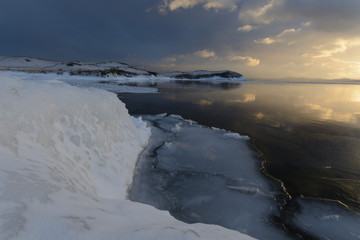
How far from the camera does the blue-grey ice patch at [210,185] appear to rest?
4.52 meters

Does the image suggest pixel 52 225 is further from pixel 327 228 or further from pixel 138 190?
pixel 327 228

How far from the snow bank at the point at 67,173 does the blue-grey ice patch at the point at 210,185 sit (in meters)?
0.93

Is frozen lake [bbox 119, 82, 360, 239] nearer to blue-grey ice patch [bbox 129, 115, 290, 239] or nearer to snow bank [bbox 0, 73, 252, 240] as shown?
blue-grey ice patch [bbox 129, 115, 290, 239]

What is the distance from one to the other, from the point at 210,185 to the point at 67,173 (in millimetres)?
4372

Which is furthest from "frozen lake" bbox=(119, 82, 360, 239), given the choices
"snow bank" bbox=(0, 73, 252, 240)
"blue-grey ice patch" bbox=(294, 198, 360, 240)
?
"snow bank" bbox=(0, 73, 252, 240)

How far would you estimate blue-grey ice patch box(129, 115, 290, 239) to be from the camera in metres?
4.52

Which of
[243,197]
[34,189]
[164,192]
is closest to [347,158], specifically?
[243,197]

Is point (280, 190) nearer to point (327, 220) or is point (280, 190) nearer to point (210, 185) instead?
point (327, 220)

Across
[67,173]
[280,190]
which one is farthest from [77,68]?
[280,190]

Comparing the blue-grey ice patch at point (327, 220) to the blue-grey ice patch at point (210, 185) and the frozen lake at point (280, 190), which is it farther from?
Answer: the blue-grey ice patch at point (210, 185)

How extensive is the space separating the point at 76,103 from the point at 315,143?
13152mm

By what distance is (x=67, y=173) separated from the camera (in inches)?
140

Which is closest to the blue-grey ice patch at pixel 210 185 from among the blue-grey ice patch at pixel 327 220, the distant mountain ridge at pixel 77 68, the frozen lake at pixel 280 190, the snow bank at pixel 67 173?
the frozen lake at pixel 280 190

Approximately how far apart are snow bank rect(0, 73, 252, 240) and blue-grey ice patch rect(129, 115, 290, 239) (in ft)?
3.06
